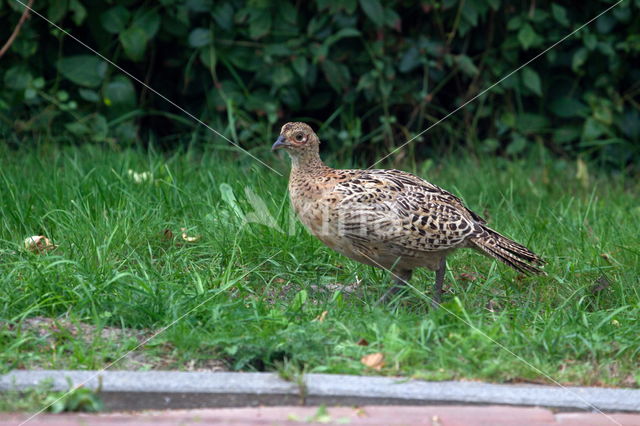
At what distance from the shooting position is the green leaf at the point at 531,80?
791 centimetres

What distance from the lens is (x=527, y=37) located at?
25.4 feet

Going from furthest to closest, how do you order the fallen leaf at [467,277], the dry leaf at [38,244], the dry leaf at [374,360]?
the fallen leaf at [467,277] < the dry leaf at [38,244] < the dry leaf at [374,360]

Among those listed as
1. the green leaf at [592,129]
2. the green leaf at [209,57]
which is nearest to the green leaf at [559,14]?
the green leaf at [592,129]

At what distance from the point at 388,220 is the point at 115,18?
12.9 feet

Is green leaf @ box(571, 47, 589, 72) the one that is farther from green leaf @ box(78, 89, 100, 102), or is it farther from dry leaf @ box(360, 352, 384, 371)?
dry leaf @ box(360, 352, 384, 371)

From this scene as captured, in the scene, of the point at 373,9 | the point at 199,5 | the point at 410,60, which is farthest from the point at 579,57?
the point at 199,5

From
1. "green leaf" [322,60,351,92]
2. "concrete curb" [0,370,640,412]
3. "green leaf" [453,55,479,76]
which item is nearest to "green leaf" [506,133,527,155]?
"green leaf" [453,55,479,76]

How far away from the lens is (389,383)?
3570 mm

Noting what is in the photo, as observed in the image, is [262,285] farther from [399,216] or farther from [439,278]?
[439,278]

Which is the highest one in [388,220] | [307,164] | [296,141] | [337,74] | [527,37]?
[527,37]

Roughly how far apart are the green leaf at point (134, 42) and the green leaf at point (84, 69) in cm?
35

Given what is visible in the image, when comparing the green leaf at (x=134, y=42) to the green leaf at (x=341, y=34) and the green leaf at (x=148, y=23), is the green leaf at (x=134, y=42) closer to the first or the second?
the green leaf at (x=148, y=23)

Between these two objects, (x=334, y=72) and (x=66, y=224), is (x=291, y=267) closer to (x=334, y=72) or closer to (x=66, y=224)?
(x=66, y=224)

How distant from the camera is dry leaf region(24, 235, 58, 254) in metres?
5.11
